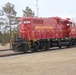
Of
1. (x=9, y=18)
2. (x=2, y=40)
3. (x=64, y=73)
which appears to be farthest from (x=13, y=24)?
(x=64, y=73)

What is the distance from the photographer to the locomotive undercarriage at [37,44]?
89.0 feet

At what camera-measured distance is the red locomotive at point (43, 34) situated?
1108 inches

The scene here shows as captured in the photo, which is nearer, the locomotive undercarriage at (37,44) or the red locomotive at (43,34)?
the locomotive undercarriage at (37,44)

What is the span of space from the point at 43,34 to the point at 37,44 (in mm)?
2059

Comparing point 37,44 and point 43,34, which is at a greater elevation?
point 43,34

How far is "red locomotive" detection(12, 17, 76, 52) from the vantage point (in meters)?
28.1

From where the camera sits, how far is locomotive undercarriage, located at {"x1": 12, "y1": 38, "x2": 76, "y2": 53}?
2714 cm

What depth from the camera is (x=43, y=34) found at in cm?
3081

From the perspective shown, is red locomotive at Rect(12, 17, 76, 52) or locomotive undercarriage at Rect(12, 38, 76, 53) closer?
locomotive undercarriage at Rect(12, 38, 76, 53)

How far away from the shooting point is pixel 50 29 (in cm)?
3209

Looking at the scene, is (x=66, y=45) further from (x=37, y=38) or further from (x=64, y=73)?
(x=64, y=73)

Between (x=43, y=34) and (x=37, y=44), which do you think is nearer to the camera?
(x=37, y=44)

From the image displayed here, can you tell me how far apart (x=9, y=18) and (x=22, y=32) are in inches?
1202

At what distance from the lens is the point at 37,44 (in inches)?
1148
